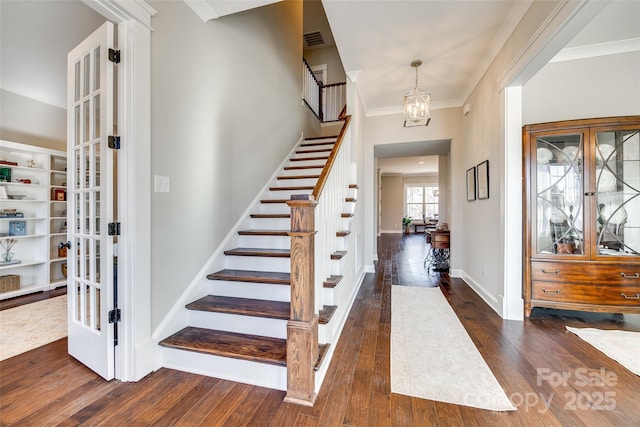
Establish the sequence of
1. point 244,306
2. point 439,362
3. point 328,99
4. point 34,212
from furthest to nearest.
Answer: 1. point 328,99
2. point 34,212
3. point 244,306
4. point 439,362

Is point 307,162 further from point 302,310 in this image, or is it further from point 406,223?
point 406,223

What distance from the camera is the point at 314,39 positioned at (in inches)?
279

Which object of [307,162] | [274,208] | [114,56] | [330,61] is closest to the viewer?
[114,56]

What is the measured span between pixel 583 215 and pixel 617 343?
112cm

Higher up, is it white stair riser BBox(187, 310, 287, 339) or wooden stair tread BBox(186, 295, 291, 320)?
wooden stair tread BBox(186, 295, 291, 320)

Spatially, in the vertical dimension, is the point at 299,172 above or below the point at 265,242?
above

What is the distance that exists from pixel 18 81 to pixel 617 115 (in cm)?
697

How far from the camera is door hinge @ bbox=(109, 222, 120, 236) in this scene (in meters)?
1.69

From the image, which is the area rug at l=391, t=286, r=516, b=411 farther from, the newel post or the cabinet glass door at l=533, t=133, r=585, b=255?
the cabinet glass door at l=533, t=133, r=585, b=255

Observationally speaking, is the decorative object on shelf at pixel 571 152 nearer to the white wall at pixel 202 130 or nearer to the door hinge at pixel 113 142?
the white wall at pixel 202 130

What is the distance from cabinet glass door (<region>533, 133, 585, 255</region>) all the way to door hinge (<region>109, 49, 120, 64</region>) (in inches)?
141

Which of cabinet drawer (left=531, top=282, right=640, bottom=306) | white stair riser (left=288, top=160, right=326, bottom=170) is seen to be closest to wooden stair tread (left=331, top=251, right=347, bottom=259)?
white stair riser (left=288, top=160, right=326, bottom=170)

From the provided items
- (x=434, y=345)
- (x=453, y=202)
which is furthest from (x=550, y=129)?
(x=434, y=345)

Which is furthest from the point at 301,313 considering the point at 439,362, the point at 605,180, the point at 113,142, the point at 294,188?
the point at 605,180
